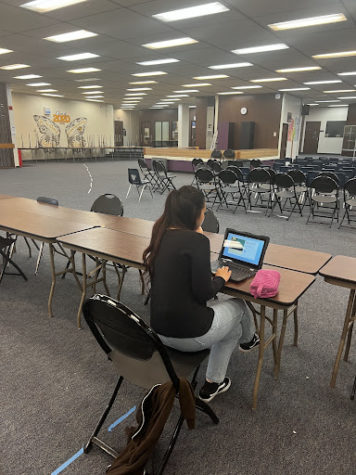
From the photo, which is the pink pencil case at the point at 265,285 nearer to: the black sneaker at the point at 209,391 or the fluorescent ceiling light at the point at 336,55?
the black sneaker at the point at 209,391

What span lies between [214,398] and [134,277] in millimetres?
1829

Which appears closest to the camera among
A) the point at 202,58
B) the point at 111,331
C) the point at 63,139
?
the point at 111,331

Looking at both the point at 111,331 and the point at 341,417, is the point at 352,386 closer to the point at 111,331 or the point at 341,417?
the point at 341,417

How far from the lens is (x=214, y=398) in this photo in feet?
6.46

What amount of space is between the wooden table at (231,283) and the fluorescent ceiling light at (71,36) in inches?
195

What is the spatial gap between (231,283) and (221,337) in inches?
11.5

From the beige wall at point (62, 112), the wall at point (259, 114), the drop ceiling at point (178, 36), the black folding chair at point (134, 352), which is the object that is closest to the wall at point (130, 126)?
the beige wall at point (62, 112)

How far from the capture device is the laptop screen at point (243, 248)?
6.48 ft

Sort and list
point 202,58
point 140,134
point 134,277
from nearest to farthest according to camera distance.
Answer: point 134,277, point 202,58, point 140,134

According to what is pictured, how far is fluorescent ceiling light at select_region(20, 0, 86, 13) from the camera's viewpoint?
15.5 ft

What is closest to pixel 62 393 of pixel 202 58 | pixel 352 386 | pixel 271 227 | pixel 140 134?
pixel 352 386

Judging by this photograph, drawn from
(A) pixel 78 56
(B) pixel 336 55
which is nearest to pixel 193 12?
(A) pixel 78 56

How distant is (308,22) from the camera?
5.38 m

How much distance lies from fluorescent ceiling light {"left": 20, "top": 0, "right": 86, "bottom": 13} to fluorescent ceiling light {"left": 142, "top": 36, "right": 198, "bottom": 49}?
2.20m
